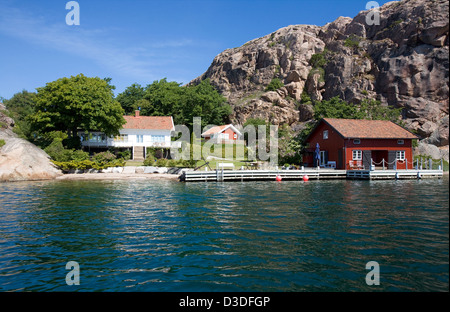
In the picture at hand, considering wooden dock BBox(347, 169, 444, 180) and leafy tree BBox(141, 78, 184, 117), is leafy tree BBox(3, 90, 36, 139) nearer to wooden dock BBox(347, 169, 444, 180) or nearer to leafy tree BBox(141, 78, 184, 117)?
leafy tree BBox(141, 78, 184, 117)

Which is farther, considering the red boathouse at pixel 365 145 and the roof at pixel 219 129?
the roof at pixel 219 129

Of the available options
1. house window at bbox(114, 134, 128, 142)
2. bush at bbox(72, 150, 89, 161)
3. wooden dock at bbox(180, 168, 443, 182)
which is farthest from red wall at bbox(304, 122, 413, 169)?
house window at bbox(114, 134, 128, 142)

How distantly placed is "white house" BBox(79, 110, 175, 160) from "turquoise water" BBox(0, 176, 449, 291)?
35.5 m

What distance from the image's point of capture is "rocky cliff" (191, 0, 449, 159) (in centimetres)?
6306

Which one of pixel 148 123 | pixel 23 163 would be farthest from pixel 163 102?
pixel 23 163

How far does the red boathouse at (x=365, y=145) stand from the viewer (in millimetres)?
40031

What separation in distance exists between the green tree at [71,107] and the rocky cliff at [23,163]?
20.6 feet

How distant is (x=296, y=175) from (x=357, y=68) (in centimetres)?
5252

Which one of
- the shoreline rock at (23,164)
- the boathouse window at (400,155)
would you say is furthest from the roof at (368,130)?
the shoreline rock at (23,164)

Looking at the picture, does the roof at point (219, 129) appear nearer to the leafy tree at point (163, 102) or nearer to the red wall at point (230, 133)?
the red wall at point (230, 133)

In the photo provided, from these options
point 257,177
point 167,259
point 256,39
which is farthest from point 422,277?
point 256,39

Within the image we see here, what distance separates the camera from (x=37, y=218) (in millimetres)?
15047

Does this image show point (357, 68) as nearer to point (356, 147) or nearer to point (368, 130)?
point (368, 130)

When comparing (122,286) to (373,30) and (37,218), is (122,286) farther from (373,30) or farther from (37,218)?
(373,30)
